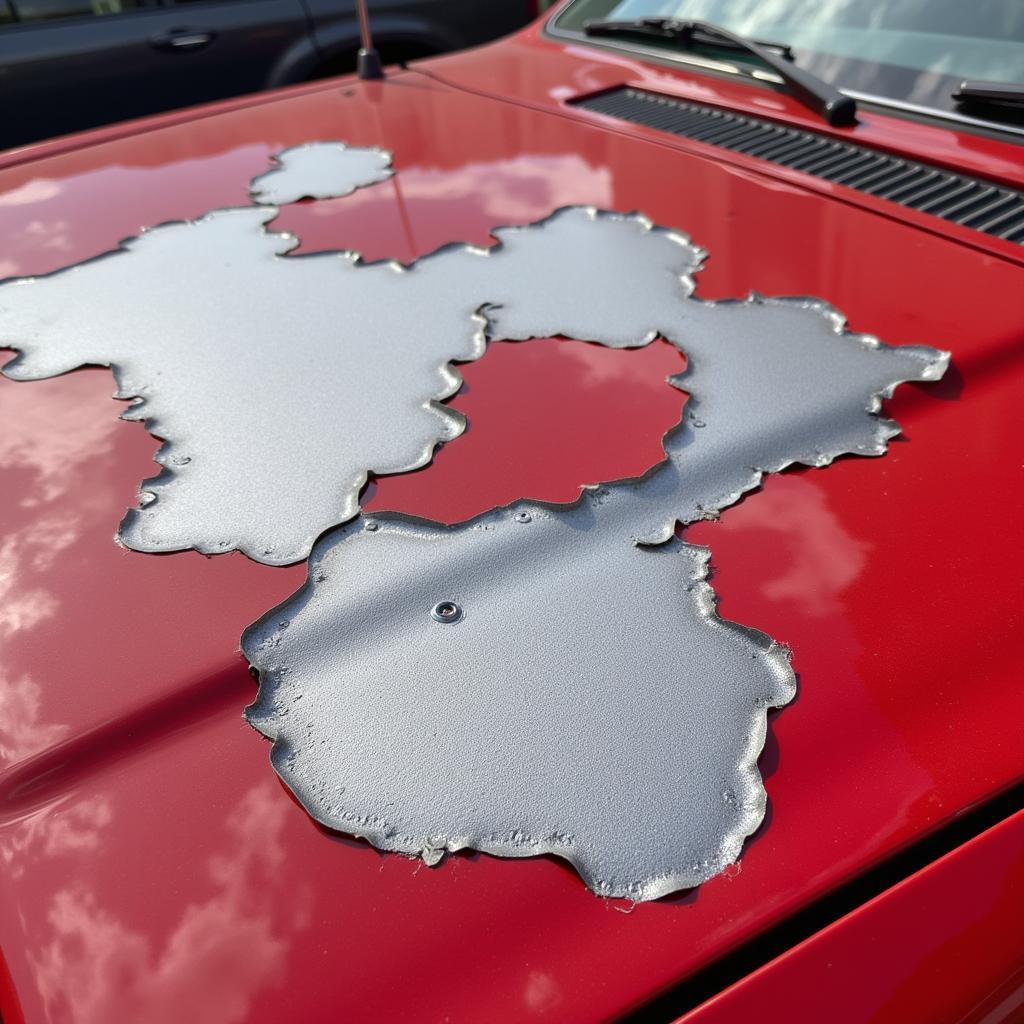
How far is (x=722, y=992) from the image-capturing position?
612 mm

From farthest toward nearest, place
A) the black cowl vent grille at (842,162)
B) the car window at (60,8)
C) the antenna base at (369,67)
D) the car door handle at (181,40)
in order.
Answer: the car door handle at (181,40) → the car window at (60,8) → the antenna base at (369,67) → the black cowl vent grille at (842,162)

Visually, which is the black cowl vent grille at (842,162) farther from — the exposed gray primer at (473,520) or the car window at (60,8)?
the car window at (60,8)

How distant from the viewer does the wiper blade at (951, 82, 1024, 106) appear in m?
1.40

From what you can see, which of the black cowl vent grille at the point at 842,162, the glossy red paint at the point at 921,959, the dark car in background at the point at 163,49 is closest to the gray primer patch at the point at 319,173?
the black cowl vent grille at the point at 842,162

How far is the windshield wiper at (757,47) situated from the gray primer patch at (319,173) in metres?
0.70

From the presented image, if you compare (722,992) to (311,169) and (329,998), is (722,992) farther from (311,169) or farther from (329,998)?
(311,169)

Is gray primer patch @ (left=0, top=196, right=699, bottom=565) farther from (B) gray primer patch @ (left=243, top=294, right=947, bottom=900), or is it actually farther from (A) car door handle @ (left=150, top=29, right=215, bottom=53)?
(A) car door handle @ (left=150, top=29, right=215, bottom=53)

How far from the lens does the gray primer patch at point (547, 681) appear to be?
682 mm

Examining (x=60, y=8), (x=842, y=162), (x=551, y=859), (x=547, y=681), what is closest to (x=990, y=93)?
(x=842, y=162)

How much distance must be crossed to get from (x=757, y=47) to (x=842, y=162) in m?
0.41

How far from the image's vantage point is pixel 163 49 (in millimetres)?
3525

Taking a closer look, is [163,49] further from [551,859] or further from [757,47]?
[551,859]

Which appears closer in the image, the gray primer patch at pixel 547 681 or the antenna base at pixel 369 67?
the gray primer patch at pixel 547 681

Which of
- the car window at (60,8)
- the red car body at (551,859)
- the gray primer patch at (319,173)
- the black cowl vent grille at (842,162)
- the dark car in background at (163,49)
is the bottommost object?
the dark car in background at (163,49)
